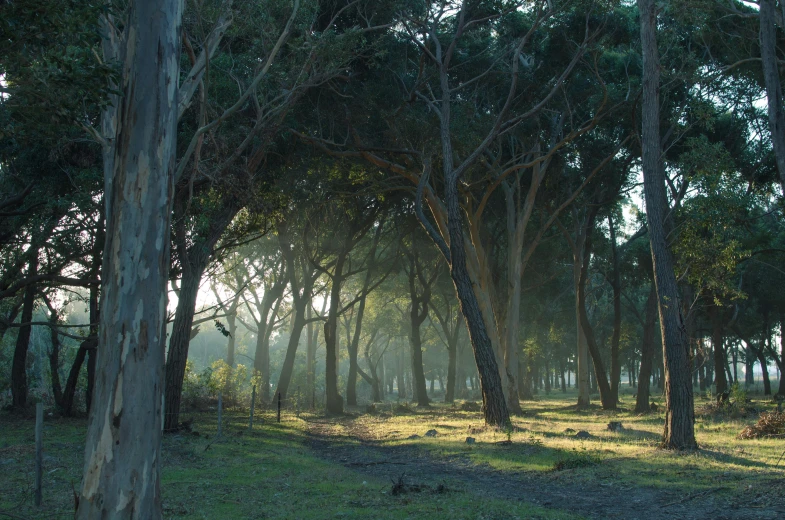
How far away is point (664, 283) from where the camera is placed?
514 inches

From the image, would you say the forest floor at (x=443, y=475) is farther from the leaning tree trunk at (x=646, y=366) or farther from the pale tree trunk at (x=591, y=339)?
the pale tree trunk at (x=591, y=339)

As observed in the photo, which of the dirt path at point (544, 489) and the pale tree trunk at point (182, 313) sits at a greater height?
the pale tree trunk at point (182, 313)

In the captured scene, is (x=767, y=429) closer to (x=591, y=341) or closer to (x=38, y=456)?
(x=591, y=341)

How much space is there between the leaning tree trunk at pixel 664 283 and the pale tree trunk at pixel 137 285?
982 centimetres

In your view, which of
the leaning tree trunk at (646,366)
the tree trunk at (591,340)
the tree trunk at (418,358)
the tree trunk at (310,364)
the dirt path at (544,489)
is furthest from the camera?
the tree trunk at (310,364)

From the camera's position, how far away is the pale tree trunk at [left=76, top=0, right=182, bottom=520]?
6176 mm

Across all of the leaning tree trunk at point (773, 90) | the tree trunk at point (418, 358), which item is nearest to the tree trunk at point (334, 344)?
the tree trunk at point (418, 358)

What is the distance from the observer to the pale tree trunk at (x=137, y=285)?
618cm

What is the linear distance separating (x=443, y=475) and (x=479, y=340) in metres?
5.99

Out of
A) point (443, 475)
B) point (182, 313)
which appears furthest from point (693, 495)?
point (182, 313)

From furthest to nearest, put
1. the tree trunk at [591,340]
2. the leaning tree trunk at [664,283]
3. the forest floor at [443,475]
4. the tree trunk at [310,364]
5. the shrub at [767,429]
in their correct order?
the tree trunk at [310,364], the tree trunk at [591,340], the shrub at [767,429], the leaning tree trunk at [664,283], the forest floor at [443,475]

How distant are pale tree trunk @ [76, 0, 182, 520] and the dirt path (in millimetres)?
5159

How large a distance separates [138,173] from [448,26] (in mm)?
16072

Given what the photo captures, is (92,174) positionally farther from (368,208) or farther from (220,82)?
(368,208)
